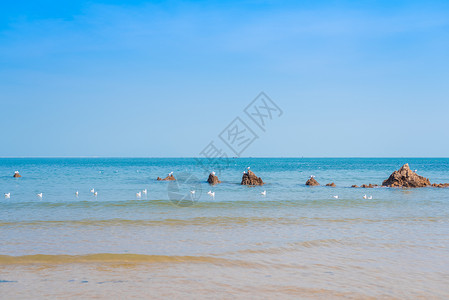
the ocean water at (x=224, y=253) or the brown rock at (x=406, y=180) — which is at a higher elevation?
the brown rock at (x=406, y=180)

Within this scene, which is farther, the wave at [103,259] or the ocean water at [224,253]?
the wave at [103,259]

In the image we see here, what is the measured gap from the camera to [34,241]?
11141 mm

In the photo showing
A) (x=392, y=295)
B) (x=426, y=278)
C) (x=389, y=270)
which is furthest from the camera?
(x=389, y=270)

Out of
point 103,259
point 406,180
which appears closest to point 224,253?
point 103,259

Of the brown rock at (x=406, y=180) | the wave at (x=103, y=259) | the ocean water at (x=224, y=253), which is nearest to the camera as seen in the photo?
the ocean water at (x=224, y=253)

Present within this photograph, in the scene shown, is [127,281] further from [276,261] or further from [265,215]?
[265,215]

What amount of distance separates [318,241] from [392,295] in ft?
13.7

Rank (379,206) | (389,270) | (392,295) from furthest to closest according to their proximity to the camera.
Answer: (379,206) → (389,270) → (392,295)

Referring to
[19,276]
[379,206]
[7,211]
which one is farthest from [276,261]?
[7,211]

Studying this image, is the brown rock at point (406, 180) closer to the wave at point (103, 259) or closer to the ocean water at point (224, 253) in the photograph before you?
the ocean water at point (224, 253)

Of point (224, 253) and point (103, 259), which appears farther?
point (224, 253)

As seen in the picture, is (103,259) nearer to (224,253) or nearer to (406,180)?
(224,253)

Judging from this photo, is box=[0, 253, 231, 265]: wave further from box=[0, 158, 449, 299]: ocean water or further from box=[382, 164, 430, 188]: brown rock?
box=[382, 164, 430, 188]: brown rock

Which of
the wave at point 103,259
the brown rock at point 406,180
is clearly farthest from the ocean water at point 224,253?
the brown rock at point 406,180
